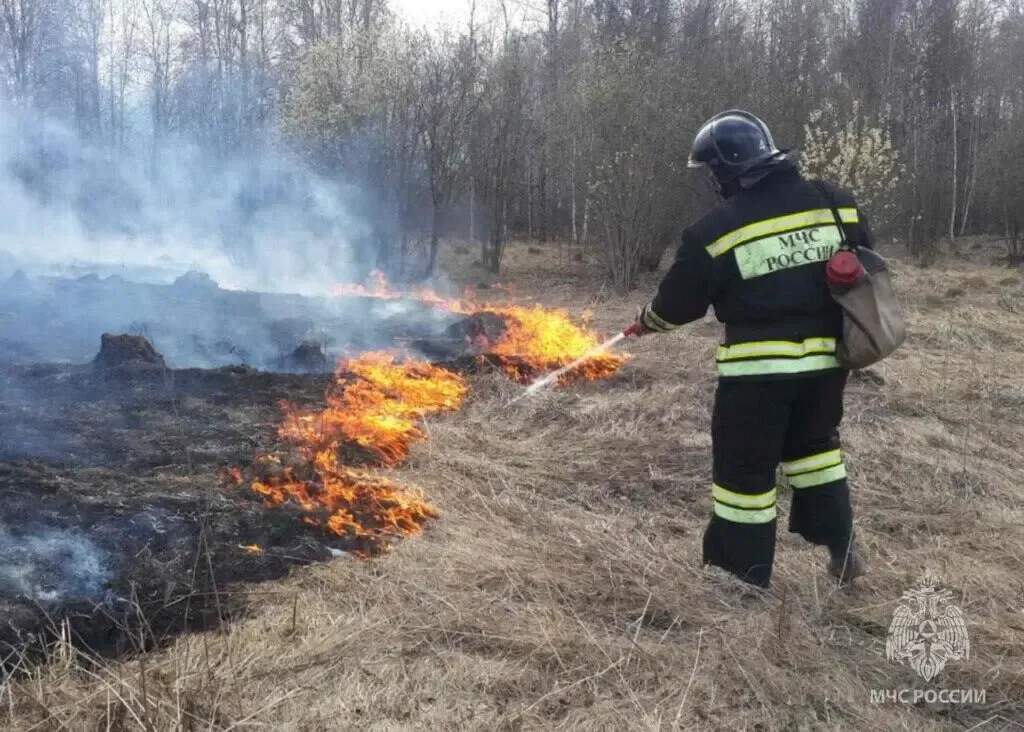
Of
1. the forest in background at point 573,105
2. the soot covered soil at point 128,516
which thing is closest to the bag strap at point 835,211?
the soot covered soil at point 128,516

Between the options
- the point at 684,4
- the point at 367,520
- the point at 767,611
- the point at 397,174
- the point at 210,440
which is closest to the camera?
the point at 767,611

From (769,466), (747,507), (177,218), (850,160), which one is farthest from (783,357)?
(177,218)

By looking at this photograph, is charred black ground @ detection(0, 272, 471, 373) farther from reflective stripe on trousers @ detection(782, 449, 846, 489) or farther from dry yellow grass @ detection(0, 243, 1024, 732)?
reflective stripe on trousers @ detection(782, 449, 846, 489)

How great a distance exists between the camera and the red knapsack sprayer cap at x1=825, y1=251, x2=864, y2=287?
2969mm

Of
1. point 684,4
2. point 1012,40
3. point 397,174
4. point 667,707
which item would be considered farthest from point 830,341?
point 1012,40

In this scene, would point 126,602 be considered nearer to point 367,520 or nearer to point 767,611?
point 367,520

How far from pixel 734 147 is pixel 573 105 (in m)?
13.1

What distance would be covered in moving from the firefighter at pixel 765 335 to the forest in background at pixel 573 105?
38.5ft

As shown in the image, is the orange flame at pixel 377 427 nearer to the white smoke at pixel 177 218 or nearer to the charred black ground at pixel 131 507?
the charred black ground at pixel 131 507

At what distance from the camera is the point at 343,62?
17406 mm

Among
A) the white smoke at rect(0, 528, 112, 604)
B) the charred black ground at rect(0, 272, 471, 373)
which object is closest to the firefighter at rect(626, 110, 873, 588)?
the white smoke at rect(0, 528, 112, 604)

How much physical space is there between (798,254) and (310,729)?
238 centimetres

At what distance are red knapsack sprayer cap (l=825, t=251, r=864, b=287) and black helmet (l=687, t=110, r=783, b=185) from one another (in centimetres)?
51

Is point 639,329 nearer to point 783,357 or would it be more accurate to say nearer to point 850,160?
point 783,357
